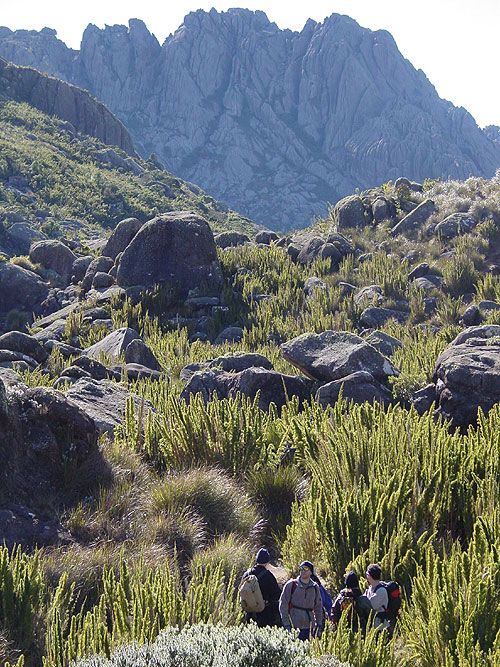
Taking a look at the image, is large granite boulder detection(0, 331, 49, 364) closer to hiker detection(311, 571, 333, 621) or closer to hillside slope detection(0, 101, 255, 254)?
hiker detection(311, 571, 333, 621)

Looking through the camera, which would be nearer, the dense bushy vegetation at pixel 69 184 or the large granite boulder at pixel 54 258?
the large granite boulder at pixel 54 258

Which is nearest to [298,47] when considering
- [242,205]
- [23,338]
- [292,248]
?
[242,205]

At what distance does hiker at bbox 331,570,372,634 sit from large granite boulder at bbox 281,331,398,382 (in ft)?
18.8

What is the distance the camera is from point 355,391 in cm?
941

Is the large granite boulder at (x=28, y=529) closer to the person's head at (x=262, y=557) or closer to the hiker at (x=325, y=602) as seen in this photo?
the person's head at (x=262, y=557)

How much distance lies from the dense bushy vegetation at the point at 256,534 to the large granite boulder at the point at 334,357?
572 mm

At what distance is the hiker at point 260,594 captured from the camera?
4.42m

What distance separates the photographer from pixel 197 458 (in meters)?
6.88

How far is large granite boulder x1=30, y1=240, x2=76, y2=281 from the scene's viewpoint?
74.9 ft

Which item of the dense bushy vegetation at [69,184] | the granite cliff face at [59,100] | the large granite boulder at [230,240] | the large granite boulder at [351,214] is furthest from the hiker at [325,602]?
the granite cliff face at [59,100]

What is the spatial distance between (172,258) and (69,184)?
82.3 feet

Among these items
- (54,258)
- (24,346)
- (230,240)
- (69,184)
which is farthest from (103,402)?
(69,184)

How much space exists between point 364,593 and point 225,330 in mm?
11710

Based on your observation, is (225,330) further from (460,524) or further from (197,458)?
(460,524)
